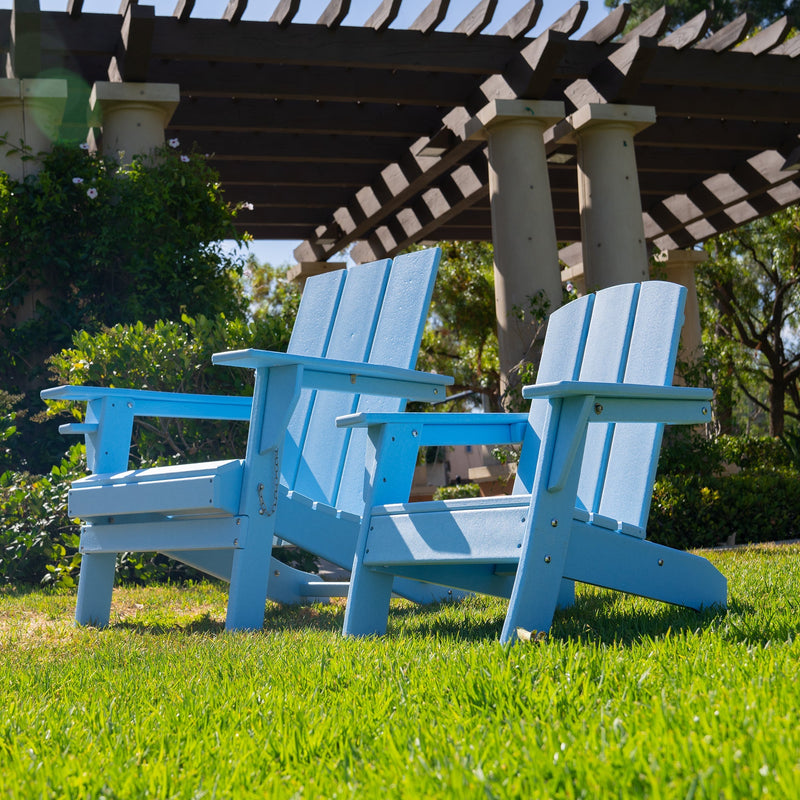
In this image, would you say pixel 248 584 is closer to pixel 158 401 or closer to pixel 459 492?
pixel 158 401

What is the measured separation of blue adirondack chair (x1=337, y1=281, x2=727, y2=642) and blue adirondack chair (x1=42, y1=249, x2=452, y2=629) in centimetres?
25

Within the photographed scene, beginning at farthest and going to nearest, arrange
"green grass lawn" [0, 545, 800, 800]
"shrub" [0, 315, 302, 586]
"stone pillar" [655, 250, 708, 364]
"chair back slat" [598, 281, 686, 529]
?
"stone pillar" [655, 250, 708, 364], "shrub" [0, 315, 302, 586], "chair back slat" [598, 281, 686, 529], "green grass lawn" [0, 545, 800, 800]

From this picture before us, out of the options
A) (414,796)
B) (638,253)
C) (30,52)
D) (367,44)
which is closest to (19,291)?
(30,52)

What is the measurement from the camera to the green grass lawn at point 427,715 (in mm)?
1182

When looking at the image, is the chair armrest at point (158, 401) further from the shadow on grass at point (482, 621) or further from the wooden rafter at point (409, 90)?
the wooden rafter at point (409, 90)

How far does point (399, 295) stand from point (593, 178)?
4905 millimetres

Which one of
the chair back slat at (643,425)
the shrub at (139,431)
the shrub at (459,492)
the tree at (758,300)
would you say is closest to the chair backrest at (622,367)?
the chair back slat at (643,425)

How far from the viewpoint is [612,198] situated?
8.01 meters

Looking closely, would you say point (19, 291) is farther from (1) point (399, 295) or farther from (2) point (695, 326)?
(2) point (695, 326)

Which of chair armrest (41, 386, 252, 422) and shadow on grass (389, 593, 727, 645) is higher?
chair armrest (41, 386, 252, 422)

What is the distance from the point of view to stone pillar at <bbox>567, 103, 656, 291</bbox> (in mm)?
7934

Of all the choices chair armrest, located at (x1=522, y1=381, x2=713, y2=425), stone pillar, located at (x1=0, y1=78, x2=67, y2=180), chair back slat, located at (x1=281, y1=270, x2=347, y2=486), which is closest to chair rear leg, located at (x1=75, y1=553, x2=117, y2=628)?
chair back slat, located at (x1=281, y1=270, x2=347, y2=486)

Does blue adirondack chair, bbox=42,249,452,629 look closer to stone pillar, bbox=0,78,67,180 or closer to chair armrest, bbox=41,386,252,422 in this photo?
chair armrest, bbox=41,386,252,422

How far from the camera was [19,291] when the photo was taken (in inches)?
269
